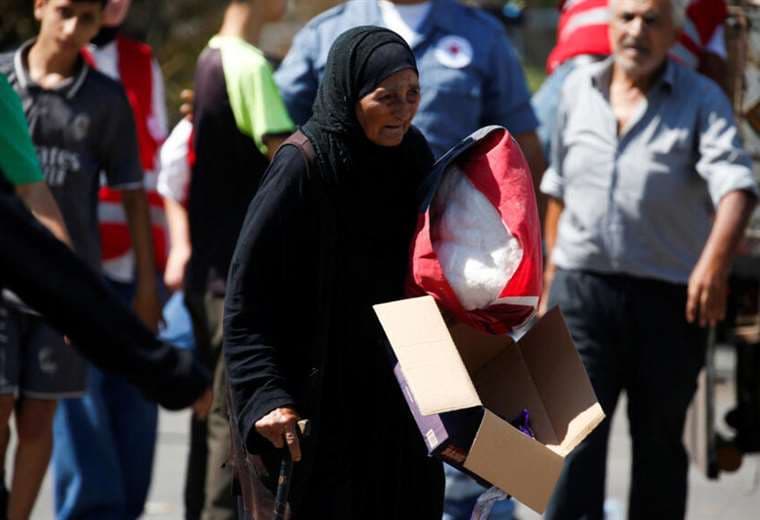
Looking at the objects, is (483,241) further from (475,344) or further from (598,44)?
(598,44)

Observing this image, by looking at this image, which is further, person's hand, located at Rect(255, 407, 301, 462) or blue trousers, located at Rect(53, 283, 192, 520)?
blue trousers, located at Rect(53, 283, 192, 520)

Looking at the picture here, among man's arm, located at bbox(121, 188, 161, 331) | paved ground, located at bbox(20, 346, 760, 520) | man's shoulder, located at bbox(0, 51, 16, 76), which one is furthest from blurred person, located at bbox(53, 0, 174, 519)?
paved ground, located at bbox(20, 346, 760, 520)

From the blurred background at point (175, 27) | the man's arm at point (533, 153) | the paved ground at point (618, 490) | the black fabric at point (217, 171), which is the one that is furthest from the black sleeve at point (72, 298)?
the blurred background at point (175, 27)

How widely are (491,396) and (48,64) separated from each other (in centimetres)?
235

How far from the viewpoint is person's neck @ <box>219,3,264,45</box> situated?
18.8ft

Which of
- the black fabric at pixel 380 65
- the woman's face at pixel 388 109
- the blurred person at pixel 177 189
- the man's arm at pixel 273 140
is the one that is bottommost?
the blurred person at pixel 177 189

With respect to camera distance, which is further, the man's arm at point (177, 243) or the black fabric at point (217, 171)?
the man's arm at point (177, 243)

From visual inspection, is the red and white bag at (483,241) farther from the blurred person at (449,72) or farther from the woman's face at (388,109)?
the blurred person at (449,72)

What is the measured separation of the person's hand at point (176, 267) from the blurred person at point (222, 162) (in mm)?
224

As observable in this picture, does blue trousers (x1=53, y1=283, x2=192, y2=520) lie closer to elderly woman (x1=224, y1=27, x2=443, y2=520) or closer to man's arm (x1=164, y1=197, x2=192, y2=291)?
man's arm (x1=164, y1=197, x2=192, y2=291)

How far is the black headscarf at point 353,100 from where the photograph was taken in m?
3.92

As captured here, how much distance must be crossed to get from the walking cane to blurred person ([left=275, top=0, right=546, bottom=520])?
1.68 meters

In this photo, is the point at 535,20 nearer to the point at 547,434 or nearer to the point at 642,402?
the point at 642,402

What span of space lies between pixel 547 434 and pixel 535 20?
13808 millimetres
